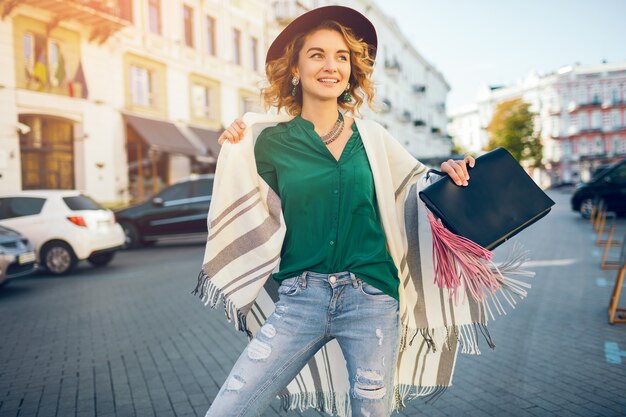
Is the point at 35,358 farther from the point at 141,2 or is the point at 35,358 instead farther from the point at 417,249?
the point at 141,2

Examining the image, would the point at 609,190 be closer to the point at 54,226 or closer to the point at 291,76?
the point at 54,226

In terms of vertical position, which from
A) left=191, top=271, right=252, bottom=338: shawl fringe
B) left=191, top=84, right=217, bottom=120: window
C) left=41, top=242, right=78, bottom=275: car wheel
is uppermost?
left=191, top=84, right=217, bottom=120: window

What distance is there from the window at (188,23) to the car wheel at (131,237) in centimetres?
1210

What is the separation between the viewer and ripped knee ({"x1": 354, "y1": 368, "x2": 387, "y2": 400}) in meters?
1.95

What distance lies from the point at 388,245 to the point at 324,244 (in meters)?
0.33

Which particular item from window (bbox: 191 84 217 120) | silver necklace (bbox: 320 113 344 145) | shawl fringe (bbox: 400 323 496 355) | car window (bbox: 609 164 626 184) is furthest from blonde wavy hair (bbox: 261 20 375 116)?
window (bbox: 191 84 217 120)

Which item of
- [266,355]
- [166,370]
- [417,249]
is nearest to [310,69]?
[417,249]

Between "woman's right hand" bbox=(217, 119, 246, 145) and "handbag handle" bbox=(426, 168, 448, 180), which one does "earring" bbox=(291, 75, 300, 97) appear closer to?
"woman's right hand" bbox=(217, 119, 246, 145)

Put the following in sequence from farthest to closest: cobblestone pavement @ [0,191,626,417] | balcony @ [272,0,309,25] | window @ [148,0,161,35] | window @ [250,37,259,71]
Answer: balcony @ [272,0,309,25] < window @ [250,37,259,71] < window @ [148,0,161,35] < cobblestone pavement @ [0,191,626,417]

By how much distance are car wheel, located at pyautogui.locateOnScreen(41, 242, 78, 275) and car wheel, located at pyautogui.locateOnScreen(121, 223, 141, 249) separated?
13.2 ft

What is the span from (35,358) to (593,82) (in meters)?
85.0

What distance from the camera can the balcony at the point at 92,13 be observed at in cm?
1719

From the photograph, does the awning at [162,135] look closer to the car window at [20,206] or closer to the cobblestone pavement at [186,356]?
the car window at [20,206]

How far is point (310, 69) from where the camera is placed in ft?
Answer: 7.48
